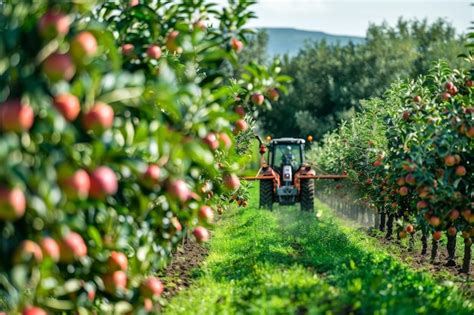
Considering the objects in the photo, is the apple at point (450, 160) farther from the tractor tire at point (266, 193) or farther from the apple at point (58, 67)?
the tractor tire at point (266, 193)

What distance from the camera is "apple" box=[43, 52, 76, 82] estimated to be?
443 cm

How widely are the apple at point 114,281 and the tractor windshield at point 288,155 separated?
630 inches

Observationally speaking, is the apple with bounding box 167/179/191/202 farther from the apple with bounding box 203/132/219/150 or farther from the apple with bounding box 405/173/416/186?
the apple with bounding box 405/173/416/186

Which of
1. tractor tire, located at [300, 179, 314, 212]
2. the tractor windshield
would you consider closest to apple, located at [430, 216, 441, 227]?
tractor tire, located at [300, 179, 314, 212]

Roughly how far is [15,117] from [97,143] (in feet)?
1.93

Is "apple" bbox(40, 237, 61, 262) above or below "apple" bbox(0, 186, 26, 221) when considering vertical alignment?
below

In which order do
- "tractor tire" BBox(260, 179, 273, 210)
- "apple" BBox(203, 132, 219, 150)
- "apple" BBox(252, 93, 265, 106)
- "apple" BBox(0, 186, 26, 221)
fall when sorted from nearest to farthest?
1. "apple" BBox(0, 186, 26, 221)
2. "apple" BBox(203, 132, 219, 150)
3. "apple" BBox(252, 93, 265, 106)
4. "tractor tire" BBox(260, 179, 273, 210)

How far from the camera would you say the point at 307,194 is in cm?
2075

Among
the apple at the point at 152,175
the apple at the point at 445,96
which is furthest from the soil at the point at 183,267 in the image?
the apple at the point at 445,96

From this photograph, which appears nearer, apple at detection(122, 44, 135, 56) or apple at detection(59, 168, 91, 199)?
apple at detection(59, 168, 91, 199)

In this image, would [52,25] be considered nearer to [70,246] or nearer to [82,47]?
[82,47]

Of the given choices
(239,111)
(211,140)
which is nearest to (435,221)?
(239,111)

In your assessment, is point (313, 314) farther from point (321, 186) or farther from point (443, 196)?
point (321, 186)

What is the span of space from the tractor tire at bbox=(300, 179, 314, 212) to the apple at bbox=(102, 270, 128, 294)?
15359 millimetres
